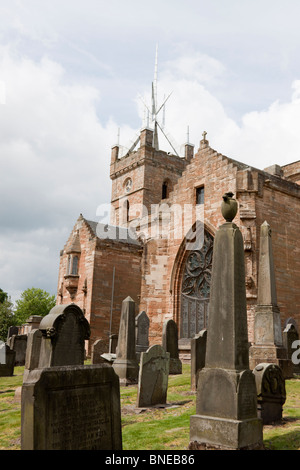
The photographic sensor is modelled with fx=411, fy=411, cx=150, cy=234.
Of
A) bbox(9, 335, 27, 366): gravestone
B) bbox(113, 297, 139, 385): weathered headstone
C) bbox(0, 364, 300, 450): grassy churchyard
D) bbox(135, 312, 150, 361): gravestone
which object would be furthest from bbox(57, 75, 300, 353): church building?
bbox(0, 364, 300, 450): grassy churchyard

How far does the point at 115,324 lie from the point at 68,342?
17.5m

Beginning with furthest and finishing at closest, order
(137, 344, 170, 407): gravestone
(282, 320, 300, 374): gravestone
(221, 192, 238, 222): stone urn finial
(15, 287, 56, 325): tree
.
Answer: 1. (15, 287, 56, 325): tree
2. (282, 320, 300, 374): gravestone
3. (137, 344, 170, 407): gravestone
4. (221, 192, 238, 222): stone urn finial

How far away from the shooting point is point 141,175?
44.7m

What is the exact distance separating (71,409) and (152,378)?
5.29 m

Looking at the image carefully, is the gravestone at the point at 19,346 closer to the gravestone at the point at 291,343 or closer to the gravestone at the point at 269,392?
the gravestone at the point at 291,343

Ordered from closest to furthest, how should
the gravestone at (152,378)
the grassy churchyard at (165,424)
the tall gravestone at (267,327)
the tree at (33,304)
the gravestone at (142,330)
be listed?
1. the grassy churchyard at (165,424)
2. the gravestone at (152,378)
3. the tall gravestone at (267,327)
4. the gravestone at (142,330)
5. the tree at (33,304)

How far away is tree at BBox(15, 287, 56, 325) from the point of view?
2249 inches

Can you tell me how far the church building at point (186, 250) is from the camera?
691 inches

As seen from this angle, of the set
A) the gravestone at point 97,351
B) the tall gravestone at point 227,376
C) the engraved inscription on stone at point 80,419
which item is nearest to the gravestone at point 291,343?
the gravestone at point 97,351

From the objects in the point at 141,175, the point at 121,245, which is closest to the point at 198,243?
the point at 121,245

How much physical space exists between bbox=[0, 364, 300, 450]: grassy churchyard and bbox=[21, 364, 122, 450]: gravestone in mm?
1498

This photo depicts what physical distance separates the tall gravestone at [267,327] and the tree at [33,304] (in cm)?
4856

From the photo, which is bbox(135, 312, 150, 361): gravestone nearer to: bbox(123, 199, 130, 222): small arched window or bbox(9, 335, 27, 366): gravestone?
bbox(9, 335, 27, 366): gravestone

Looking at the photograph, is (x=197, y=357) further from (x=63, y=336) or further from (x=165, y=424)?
(x=165, y=424)
